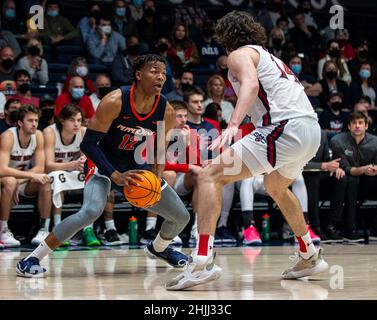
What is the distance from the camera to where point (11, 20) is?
11.5 m

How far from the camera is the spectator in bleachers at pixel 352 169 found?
9.23m

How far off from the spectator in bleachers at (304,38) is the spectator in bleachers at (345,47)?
338 millimetres

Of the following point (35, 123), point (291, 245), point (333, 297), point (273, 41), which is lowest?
point (291, 245)

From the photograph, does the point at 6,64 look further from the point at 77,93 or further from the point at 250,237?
the point at 250,237

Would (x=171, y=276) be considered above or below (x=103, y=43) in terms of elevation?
below

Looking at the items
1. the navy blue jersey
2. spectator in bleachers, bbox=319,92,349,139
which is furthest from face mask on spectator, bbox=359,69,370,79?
the navy blue jersey

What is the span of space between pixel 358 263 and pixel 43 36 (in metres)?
6.68

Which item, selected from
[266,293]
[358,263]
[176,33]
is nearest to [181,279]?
[266,293]

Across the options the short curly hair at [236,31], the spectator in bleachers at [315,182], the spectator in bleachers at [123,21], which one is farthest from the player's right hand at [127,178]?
the spectator in bleachers at [123,21]

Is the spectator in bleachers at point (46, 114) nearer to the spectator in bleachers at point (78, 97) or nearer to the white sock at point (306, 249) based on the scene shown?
the spectator in bleachers at point (78, 97)

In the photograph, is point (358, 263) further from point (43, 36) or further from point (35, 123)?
point (43, 36)

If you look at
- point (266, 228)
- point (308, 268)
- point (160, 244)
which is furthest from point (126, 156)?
point (266, 228)

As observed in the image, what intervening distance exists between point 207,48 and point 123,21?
1.31 meters
